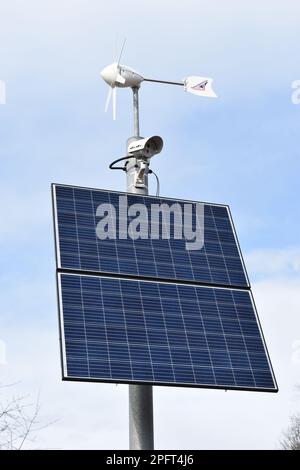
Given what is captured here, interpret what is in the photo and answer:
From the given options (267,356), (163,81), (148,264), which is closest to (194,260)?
(148,264)

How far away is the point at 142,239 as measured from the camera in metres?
19.8

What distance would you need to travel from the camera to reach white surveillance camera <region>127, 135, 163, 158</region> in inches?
804

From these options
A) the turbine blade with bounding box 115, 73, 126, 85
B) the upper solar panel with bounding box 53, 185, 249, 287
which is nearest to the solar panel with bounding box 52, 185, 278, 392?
the upper solar panel with bounding box 53, 185, 249, 287

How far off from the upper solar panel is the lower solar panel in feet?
1.19

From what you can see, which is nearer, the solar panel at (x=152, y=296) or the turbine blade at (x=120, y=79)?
the solar panel at (x=152, y=296)

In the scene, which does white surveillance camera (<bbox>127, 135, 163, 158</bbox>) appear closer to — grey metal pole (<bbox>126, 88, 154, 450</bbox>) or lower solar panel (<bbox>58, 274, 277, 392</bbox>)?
lower solar panel (<bbox>58, 274, 277, 392</bbox>)

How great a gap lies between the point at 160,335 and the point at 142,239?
2.67 metres

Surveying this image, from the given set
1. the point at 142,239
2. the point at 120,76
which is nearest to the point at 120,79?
the point at 120,76

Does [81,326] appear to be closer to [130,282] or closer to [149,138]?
[130,282]

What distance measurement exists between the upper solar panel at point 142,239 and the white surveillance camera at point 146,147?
101 cm

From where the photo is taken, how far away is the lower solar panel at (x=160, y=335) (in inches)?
664

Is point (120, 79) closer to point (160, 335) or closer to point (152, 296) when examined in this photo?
point (152, 296)

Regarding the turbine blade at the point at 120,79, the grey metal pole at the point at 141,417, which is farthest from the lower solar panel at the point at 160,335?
the turbine blade at the point at 120,79

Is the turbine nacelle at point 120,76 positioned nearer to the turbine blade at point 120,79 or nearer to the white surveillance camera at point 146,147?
the turbine blade at point 120,79
